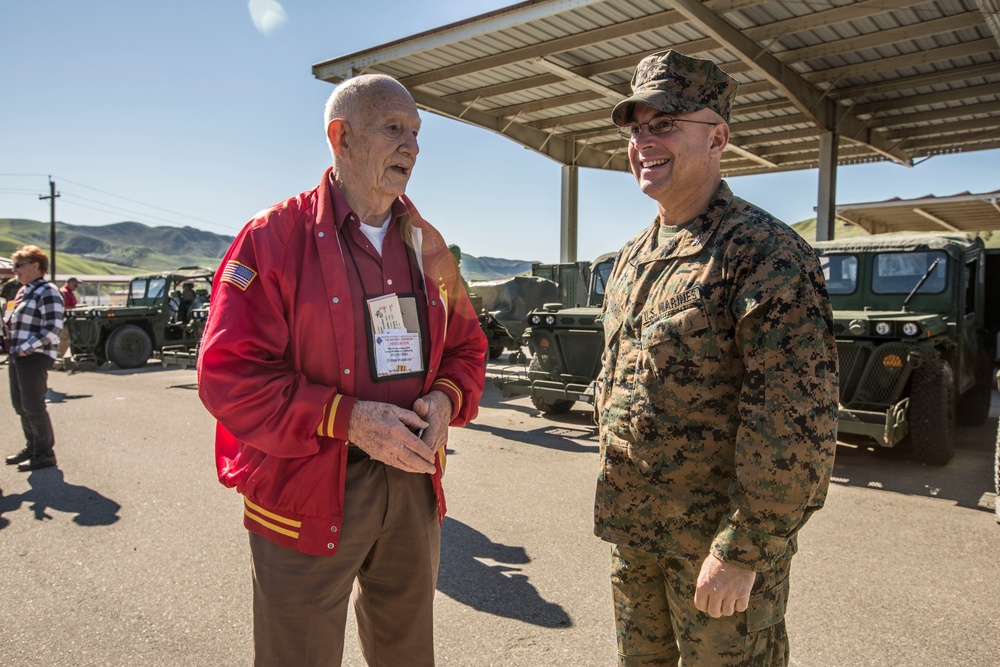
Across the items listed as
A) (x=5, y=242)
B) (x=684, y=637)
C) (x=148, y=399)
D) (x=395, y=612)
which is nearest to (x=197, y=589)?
(x=395, y=612)

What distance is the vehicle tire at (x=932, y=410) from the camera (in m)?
5.39

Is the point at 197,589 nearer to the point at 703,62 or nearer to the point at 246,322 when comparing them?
the point at 246,322

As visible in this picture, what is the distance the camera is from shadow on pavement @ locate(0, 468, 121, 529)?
14.3 feet

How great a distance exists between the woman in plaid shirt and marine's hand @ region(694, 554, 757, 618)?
5396mm

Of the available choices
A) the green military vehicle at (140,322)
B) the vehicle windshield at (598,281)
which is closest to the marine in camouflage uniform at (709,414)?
the vehicle windshield at (598,281)

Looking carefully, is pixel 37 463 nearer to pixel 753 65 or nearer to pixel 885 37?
pixel 753 65

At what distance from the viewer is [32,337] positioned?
5.16m

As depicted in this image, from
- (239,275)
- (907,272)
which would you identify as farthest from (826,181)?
(239,275)

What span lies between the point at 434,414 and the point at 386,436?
0.62ft

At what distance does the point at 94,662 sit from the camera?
264cm

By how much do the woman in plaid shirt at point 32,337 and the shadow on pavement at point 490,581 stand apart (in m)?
3.62

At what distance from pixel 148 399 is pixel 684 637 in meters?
9.40

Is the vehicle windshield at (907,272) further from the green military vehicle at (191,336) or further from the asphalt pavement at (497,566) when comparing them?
the green military vehicle at (191,336)

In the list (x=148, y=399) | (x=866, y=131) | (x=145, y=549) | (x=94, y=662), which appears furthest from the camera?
(x=866, y=131)
